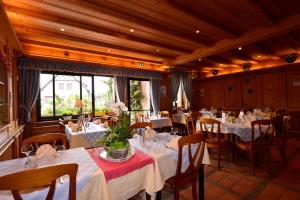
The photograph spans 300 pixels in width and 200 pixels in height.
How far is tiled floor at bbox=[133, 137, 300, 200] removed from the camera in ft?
7.31

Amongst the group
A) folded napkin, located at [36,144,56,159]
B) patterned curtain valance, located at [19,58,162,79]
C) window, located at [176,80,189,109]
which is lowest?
folded napkin, located at [36,144,56,159]

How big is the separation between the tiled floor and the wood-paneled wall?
328 centimetres

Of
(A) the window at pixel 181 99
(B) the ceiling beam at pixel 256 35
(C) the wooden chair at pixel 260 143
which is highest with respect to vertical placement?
(B) the ceiling beam at pixel 256 35

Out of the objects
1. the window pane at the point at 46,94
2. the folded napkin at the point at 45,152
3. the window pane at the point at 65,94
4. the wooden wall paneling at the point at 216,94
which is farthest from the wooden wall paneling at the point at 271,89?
the window pane at the point at 46,94

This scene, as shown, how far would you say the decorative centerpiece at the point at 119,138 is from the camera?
4.70 feet

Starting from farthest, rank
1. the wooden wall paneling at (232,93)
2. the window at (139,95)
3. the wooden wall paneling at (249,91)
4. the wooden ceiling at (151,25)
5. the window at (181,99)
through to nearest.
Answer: the window at (181,99) → the wooden wall paneling at (232,93) → the wooden wall paneling at (249,91) → the window at (139,95) → the wooden ceiling at (151,25)

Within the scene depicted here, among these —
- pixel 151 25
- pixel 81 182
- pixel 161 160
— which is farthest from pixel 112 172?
pixel 151 25

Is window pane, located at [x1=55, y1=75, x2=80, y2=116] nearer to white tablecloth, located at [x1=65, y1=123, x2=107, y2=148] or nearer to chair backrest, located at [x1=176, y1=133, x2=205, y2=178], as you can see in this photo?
white tablecloth, located at [x1=65, y1=123, x2=107, y2=148]

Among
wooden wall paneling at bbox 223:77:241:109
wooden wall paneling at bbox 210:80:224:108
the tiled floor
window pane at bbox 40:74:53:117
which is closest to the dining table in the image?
the tiled floor

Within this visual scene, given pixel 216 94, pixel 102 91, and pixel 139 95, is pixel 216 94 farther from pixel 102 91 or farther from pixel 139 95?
pixel 102 91

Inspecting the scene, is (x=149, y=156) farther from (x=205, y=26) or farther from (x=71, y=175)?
(x=205, y=26)

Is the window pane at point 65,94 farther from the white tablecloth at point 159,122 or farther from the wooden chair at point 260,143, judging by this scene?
the wooden chair at point 260,143

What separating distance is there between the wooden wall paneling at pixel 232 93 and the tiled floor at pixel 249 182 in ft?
13.4

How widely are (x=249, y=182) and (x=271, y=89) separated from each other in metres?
4.98
